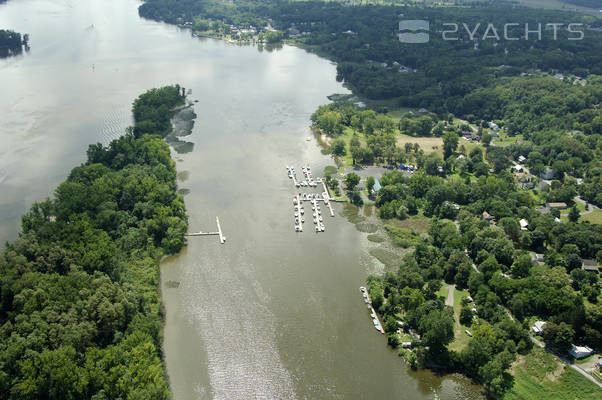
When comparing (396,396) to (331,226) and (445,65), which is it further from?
(445,65)

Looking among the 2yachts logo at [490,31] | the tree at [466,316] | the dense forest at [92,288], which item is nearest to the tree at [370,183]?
the dense forest at [92,288]

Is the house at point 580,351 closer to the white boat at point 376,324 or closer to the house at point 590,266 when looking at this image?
the house at point 590,266

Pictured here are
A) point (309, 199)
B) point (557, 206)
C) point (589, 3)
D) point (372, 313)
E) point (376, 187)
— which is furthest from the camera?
point (589, 3)

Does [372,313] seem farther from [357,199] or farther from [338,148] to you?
[338,148]

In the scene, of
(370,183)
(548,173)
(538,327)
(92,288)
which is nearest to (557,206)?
(548,173)

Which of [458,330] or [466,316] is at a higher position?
[466,316]

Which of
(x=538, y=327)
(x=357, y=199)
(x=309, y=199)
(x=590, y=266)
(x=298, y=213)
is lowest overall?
(x=538, y=327)

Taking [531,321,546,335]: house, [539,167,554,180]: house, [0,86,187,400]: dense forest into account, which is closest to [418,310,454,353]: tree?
[531,321,546,335]: house
